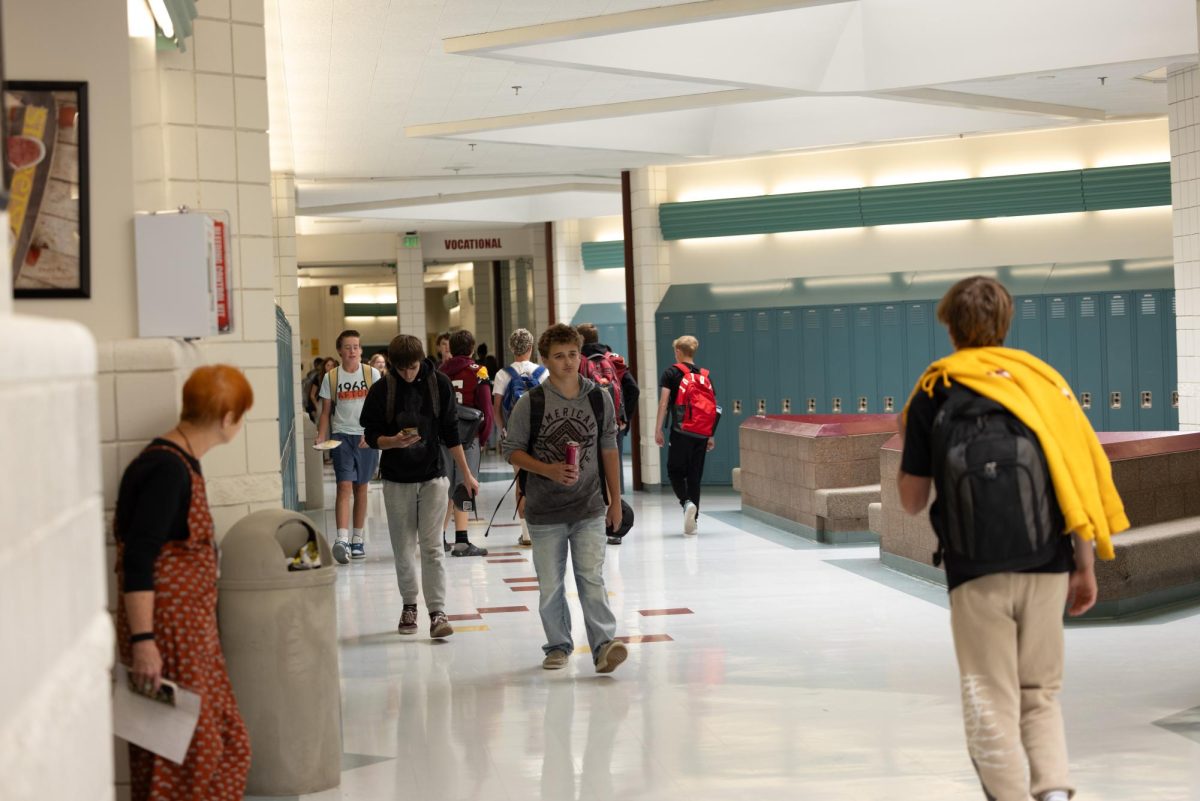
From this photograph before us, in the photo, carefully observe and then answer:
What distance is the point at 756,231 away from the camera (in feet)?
51.5

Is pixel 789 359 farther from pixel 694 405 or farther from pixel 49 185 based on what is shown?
pixel 49 185

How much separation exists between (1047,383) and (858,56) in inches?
318

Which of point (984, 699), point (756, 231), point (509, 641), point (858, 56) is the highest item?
point (858, 56)

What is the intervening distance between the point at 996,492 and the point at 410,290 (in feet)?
65.0

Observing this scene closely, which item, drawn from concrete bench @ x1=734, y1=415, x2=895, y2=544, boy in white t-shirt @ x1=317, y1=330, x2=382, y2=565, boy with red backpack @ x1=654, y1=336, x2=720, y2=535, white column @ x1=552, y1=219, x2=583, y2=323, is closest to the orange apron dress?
boy in white t-shirt @ x1=317, y1=330, x2=382, y2=565

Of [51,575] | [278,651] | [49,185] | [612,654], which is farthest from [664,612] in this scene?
A: [51,575]

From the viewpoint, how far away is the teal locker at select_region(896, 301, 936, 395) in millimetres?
14922

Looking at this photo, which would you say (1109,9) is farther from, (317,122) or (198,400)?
(198,400)

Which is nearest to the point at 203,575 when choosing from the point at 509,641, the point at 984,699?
the point at 984,699

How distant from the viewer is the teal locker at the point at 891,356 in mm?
15094

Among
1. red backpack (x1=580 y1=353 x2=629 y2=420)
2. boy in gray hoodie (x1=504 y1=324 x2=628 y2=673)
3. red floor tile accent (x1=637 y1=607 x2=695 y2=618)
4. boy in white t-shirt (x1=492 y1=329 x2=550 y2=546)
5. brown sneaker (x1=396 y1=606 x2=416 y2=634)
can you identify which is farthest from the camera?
red backpack (x1=580 y1=353 x2=629 y2=420)

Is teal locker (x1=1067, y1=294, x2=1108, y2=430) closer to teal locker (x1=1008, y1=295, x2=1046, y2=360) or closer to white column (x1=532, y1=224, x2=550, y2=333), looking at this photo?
teal locker (x1=1008, y1=295, x2=1046, y2=360)

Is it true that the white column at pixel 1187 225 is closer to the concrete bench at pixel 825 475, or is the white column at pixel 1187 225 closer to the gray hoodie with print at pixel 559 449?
the concrete bench at pixel 825 475

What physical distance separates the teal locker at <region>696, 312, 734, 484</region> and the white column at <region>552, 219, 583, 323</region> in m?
5.21
